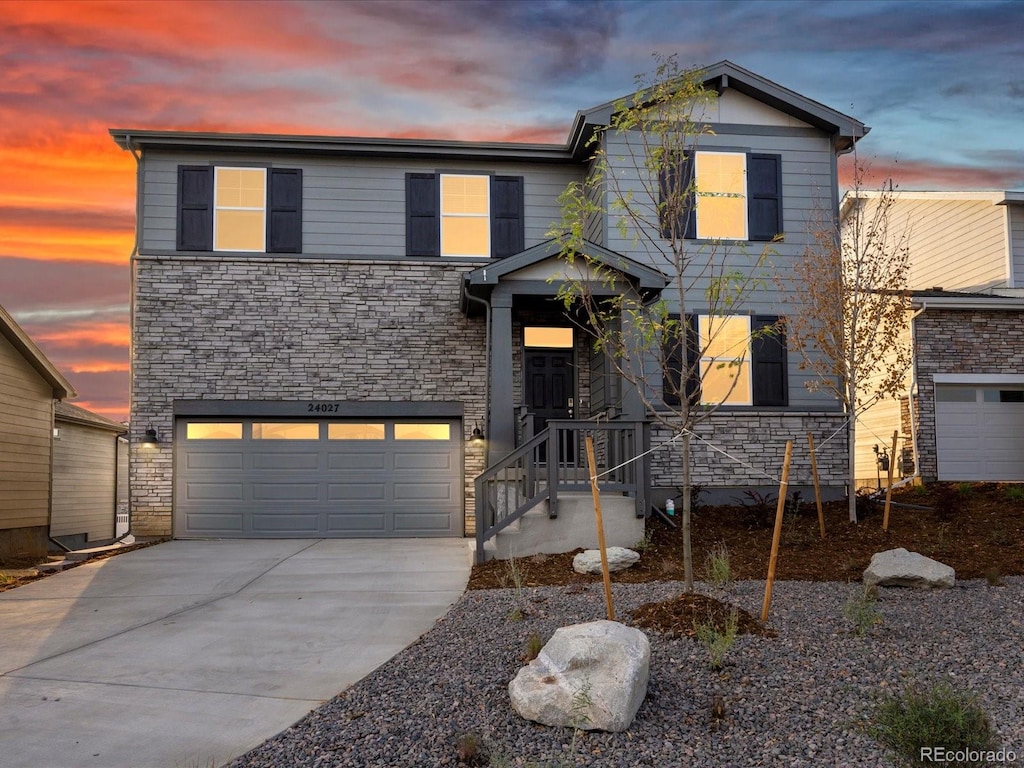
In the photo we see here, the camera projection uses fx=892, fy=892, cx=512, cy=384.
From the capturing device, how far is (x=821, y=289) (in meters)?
12.9

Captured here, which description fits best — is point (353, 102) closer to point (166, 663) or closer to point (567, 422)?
point (567, 422)

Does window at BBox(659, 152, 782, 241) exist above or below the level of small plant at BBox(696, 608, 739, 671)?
above

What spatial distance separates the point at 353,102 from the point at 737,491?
8.84 metres

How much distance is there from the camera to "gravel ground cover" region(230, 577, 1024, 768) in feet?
15.0

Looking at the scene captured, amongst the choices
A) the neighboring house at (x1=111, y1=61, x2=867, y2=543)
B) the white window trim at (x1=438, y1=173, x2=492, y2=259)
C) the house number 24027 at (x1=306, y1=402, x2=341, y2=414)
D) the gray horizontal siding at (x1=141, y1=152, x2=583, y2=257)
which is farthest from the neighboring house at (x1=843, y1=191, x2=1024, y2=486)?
the house number 24027 at (x1=306, y1=402, x2=341, y2=414)

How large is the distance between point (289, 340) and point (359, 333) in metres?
1.11

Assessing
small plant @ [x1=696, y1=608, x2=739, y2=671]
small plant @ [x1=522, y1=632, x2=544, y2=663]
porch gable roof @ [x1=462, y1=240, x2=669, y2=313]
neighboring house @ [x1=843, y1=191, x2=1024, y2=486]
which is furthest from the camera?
neighboring house @ [x1=843, y1=191, x2=1024, y2=486]

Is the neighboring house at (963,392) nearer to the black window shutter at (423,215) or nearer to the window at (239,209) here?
the black window shutter at (423,215)

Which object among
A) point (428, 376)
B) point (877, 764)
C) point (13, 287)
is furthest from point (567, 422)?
point (13, 287)

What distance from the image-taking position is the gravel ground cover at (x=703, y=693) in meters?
4.59

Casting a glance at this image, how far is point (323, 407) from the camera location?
14.2m

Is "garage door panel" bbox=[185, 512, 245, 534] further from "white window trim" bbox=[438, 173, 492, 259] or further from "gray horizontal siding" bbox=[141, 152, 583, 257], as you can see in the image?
"white window trim" bbox=[438, 173, 492, 259]

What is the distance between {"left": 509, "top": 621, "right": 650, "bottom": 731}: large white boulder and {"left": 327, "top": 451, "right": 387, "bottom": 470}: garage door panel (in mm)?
9400

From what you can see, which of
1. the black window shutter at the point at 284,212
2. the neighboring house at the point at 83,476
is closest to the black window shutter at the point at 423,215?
the black window shutter at the point at 284,212
